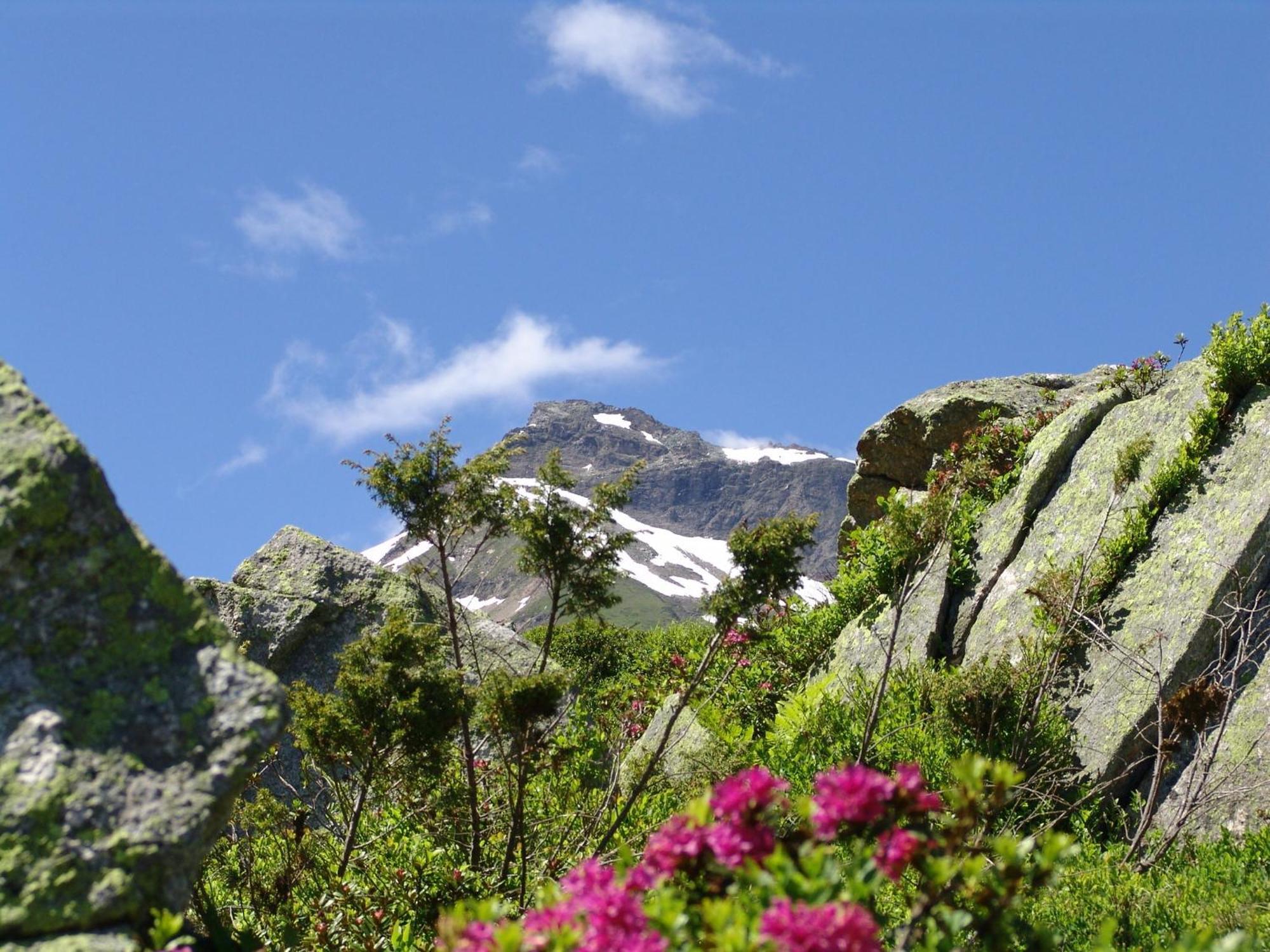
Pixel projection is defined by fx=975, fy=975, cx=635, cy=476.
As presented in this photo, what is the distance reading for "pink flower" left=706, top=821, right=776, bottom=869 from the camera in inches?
116

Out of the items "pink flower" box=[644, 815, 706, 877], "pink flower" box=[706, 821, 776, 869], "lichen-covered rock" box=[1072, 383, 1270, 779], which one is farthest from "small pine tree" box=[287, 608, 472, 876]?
"lichen-covered rock" box=[1072, 383, 1270, 779]

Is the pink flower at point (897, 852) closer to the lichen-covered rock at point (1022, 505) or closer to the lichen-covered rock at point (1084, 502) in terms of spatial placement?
the lichen-covered rock at point (1084, 502)

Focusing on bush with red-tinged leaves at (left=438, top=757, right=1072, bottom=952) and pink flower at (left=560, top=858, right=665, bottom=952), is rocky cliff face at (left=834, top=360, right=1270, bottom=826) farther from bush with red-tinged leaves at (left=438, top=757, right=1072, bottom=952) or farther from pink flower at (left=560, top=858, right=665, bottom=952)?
pink flower at (left=560, top=858, right=665, bottom=952)

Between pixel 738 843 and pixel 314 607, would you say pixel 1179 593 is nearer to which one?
pixel 738 843

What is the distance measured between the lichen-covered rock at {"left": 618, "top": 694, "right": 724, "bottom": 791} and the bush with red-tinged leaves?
5.02 m

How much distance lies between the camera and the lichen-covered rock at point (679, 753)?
29.6ft

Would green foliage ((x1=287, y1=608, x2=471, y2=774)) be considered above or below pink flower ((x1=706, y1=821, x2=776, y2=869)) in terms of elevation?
above

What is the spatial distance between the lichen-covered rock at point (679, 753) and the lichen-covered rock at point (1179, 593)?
3.60 m

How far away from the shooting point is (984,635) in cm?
1123

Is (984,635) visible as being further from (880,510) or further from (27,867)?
(27,867)

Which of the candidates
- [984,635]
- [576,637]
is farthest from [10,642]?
[576,637]

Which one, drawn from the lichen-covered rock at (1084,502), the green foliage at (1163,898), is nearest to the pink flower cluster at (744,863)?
the green foliage at (1163,898)

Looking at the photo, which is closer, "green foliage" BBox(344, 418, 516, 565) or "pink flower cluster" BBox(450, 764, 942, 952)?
"pink flower cluster" BBox(450, 764, 942, 952)

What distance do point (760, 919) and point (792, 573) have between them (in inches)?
167
